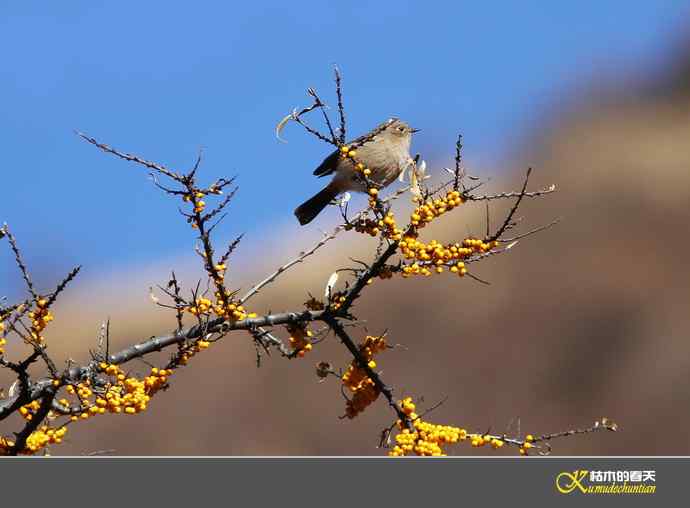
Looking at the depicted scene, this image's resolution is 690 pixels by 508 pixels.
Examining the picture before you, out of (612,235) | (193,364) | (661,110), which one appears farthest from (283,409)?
(661,110)

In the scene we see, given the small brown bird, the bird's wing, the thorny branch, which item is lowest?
the thorny branch

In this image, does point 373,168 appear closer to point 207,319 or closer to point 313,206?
point 313,206

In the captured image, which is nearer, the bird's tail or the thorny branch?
the thorny branch

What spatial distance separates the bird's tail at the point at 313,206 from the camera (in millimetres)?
8555

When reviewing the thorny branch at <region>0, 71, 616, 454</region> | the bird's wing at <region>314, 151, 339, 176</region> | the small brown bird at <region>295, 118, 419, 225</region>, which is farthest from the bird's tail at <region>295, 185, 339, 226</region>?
Answer: the thorny branch at <region>0, 71, 616, 454</region>

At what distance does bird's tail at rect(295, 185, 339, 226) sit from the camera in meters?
8.55

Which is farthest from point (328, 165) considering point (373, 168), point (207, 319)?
point (207, 319)

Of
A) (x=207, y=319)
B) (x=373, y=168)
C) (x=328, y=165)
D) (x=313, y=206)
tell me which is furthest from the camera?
(x=313, y=206)

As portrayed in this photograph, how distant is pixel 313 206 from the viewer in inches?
340

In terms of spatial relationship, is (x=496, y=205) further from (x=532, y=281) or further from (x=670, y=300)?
(x=670, y=300)

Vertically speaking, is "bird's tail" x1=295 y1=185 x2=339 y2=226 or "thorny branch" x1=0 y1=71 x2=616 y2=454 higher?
"bird's tail" x1=295 y1=185 x2=339 y2=226

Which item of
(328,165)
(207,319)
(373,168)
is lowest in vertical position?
(207,319)

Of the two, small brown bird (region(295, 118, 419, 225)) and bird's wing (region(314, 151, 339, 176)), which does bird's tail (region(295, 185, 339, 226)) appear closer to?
small brown bird (region(295, 118, 419, 225))

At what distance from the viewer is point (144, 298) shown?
86.3 feet
